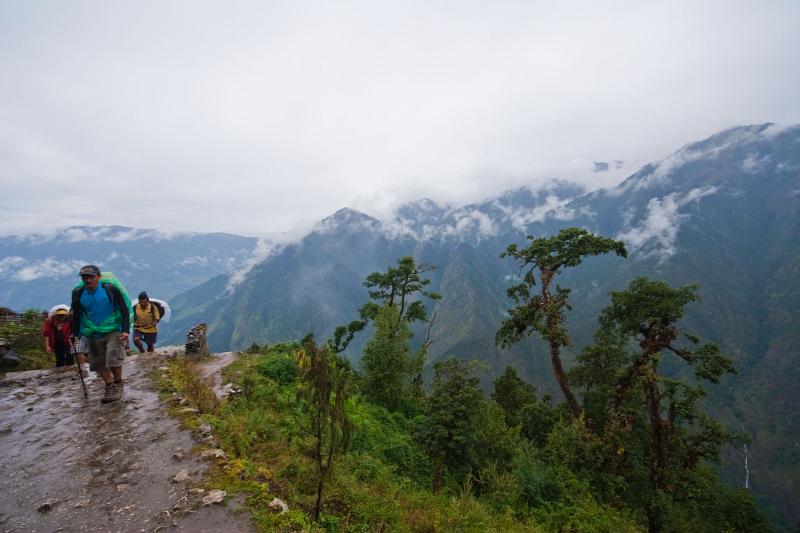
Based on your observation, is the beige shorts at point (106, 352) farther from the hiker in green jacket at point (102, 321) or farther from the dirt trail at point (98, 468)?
the dirt trail at point (98, 468)

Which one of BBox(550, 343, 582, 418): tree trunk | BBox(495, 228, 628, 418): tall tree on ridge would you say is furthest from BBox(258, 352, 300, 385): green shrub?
BBox(550, 343, 582, 418): tree trunk

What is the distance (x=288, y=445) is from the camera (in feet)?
26.3

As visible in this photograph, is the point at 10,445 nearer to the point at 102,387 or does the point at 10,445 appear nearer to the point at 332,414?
the point at 102,387

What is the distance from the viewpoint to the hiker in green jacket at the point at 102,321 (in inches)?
332

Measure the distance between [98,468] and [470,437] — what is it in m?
8.58

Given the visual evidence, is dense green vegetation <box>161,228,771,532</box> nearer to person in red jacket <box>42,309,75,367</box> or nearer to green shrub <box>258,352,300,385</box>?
green shrub <box>258,352,300,385</box>

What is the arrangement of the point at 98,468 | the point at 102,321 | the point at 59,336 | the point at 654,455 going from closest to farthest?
the point at 98,468 < the point at 102,321 < the point at 59,336 < the point at 654,455

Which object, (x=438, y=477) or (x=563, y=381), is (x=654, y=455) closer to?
(x=563, y=381)

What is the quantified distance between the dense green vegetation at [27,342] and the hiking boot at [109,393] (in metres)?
8.57

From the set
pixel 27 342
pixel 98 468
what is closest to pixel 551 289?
pixel 98 468

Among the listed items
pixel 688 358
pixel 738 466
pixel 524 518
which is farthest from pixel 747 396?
pixel 524 518

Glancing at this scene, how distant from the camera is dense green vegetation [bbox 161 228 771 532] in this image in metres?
6.03

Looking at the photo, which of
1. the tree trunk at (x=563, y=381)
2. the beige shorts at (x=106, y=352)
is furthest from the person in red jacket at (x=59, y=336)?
the tree trunk at (x=563, y=381)

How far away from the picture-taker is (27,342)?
53.0ft
